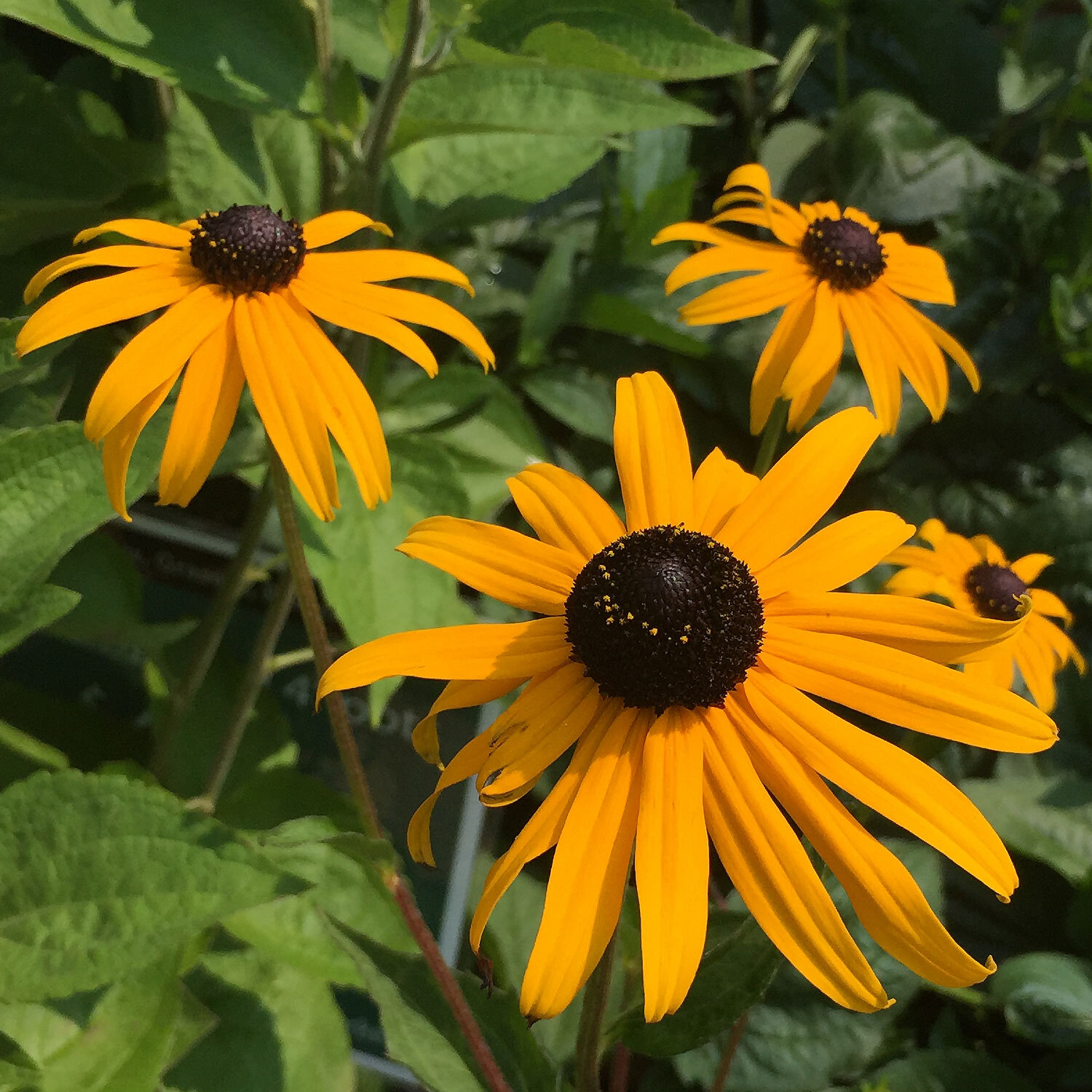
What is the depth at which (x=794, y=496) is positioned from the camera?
0.97 ft

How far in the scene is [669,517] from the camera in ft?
0.99

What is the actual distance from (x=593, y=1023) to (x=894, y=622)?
158 mm

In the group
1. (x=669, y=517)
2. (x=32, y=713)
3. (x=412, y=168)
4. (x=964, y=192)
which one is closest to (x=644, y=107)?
(x=412, y=168)

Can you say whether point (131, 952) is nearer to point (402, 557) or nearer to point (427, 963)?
point (427, 963)

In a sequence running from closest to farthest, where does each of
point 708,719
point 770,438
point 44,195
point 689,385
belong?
point 708,719, point 770,438, point 44,195, point 689,385

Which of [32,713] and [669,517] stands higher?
[669,517]

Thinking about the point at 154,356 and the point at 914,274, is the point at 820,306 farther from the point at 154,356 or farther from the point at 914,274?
the point at 154,356

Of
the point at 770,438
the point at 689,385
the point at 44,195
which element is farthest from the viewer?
the point at 689,385

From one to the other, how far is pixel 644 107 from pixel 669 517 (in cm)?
25

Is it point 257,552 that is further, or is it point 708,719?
point 257,552

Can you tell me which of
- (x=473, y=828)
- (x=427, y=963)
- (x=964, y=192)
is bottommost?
(x=473, y=828)

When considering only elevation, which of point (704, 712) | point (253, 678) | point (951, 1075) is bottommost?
point (951, 1075)

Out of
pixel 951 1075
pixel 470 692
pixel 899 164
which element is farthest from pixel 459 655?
pixel 899 164

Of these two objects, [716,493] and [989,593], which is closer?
[716,493]
